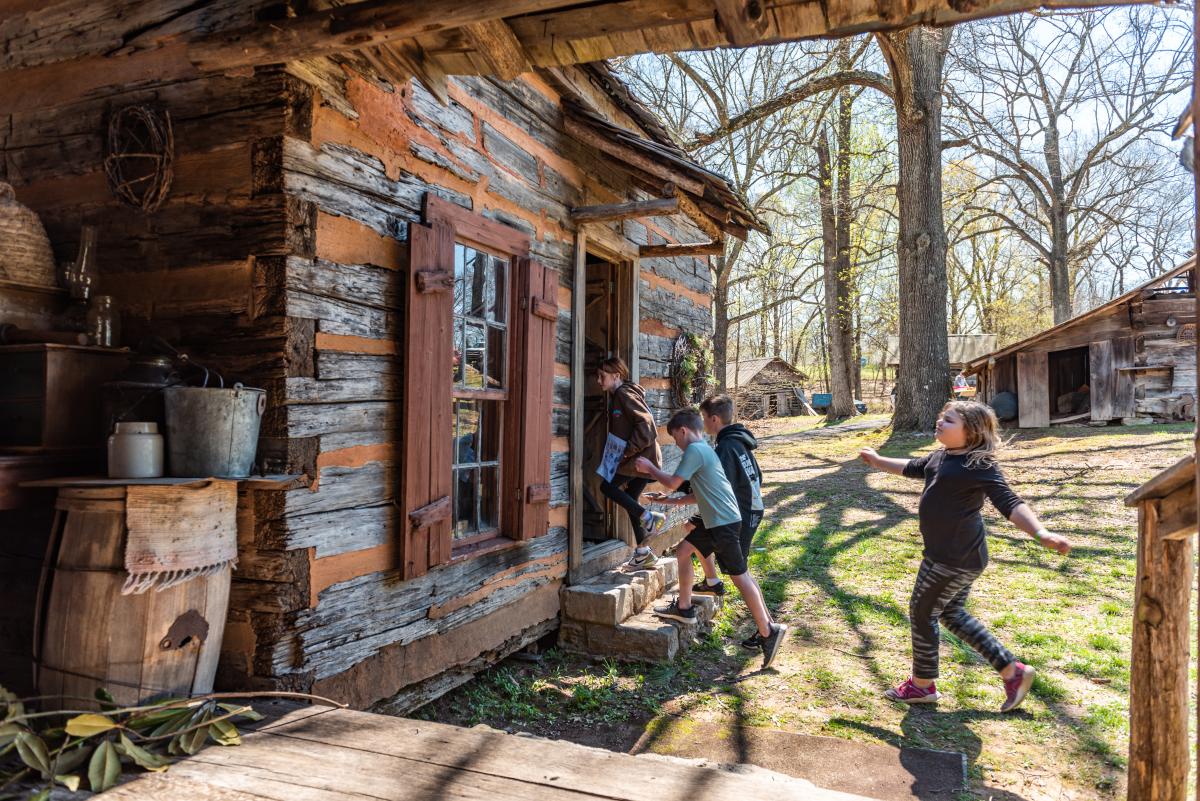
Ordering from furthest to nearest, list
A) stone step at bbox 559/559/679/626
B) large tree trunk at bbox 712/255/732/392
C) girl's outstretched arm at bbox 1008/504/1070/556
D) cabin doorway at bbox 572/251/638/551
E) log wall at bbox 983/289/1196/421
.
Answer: large tree trunk at bbox 712/255/732/392
log wall at bbox 983/289/1196/421
cabin doorway at bbox 572/251/638/551
stone step at bbox 559/559/679/626
girl's outstretched arm at bbox 1008/504/1070/556

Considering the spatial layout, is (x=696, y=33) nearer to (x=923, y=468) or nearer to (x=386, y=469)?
(x=386, y=469)

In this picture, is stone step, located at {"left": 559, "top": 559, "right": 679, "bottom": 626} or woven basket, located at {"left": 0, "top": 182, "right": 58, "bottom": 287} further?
stone step, located at {"left": 559, "top": 559, "right": 679, "bottom": 626}

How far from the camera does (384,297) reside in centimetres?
371

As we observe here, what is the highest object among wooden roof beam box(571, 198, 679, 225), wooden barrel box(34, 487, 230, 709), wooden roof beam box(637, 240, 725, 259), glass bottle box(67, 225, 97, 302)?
wooden roof beam box(637, 240, 725, 259)

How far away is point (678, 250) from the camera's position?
6984 mm

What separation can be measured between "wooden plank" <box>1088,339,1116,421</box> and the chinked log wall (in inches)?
523

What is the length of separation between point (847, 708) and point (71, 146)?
520cm

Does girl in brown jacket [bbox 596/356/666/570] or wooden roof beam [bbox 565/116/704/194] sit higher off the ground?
wooden roof beam [bbox 565/116/704/194]

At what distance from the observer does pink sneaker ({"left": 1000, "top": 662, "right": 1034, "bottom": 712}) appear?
421cm

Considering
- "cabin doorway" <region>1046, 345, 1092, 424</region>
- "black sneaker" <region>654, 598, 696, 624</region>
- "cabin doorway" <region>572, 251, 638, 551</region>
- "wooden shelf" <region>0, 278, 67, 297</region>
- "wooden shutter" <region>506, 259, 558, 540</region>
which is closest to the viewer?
"wooden shelf" <region>0, 278, 67, 297</region>

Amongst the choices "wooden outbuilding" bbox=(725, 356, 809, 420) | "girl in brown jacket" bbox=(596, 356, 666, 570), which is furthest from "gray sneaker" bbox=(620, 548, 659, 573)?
"wooden outbuilding" bbox=(725, 356, 809, 420)

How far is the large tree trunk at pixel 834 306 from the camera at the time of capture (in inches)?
776

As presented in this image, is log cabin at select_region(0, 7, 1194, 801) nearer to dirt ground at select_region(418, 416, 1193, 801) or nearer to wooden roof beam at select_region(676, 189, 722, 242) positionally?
dirt ground at select_region(418, 416, 1193, 801)

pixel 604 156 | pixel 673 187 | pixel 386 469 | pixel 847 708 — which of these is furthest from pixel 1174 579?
pixel 604 156
